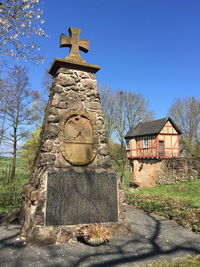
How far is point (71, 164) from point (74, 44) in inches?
151

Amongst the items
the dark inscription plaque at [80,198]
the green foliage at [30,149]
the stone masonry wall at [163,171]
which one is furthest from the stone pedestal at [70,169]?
the stone masonry wall at [163,171]

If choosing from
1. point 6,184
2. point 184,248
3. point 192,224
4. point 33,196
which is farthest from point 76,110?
point 6,184

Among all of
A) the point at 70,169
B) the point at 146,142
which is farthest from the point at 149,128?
the point at 70,169

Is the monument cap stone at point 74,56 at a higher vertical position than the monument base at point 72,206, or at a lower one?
higher

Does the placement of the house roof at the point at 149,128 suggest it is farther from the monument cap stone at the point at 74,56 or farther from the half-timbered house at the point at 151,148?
the monument cap stone at the point at 74,56

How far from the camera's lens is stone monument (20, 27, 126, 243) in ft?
17.5

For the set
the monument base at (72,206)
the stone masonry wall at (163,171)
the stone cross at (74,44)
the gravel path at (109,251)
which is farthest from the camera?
the stone masonry wall at (163,171)

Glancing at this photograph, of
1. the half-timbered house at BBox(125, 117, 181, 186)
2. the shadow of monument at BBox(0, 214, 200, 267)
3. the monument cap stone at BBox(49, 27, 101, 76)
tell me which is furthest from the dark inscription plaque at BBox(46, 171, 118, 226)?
the half-timbered house at BBox(125, 117, 181, 186)

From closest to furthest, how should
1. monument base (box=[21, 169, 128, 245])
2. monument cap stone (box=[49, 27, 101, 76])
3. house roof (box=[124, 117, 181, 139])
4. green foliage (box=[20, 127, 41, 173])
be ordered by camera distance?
monument base (box=[21, 169, 128, 245]), monument cap stone (box=[49, 27, 101, 76]), green foliage (box=[20, 127, 41, 173]), house roof (box=[124, 117, 181, 139])

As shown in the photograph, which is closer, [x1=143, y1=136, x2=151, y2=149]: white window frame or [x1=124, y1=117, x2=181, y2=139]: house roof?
[x1=124, y1=117, x2=181, y2=139]: house roof

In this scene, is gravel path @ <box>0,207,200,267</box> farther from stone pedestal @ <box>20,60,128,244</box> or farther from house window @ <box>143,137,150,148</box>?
house window @ <box>143,137,150,148</box>

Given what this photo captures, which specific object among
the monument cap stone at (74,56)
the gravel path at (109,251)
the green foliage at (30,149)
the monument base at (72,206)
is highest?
the monument cap stone at (74,56)

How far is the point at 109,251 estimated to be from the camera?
15.8 ft

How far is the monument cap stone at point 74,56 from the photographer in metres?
6.42
